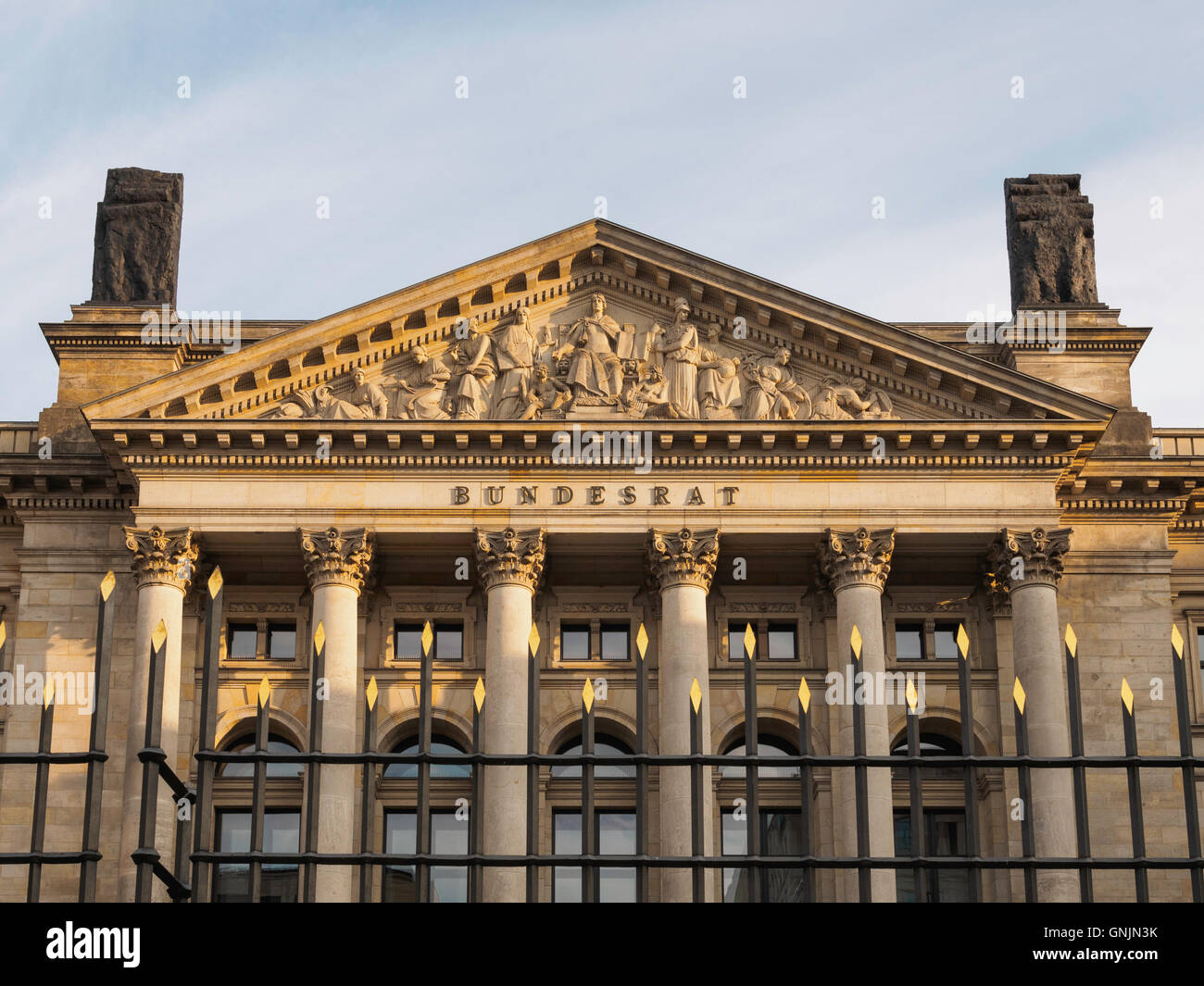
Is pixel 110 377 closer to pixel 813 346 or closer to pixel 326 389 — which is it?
pixel 326 389

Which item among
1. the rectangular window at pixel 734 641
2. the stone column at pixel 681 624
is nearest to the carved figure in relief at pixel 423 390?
the stone column at pixel 681 624

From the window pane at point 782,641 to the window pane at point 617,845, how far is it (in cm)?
478

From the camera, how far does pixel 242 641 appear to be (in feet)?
153

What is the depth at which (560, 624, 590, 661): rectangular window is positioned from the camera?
46.2m

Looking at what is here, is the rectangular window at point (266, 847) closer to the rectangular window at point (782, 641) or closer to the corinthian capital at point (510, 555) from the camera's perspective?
the corinthian capital at point (510, 555)

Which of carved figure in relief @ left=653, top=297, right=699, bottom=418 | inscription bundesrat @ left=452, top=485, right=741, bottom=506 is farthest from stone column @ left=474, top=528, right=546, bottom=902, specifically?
carved figure in relief @ left=653, top=297, right=699, bottom=418

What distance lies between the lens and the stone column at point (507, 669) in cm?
4103

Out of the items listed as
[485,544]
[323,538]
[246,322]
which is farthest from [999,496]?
[246,322]

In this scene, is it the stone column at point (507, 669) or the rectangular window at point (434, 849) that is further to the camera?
the rectangular window at point (434, 849)

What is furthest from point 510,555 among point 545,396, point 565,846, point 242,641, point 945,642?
point 945,642

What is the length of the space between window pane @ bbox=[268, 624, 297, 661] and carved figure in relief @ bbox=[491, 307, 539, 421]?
22.1 ft

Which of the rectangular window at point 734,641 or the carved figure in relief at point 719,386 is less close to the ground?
the carved figure in relief at point 719,386

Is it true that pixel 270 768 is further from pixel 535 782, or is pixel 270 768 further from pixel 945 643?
pixel 535 782

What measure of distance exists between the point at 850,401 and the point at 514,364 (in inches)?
286
